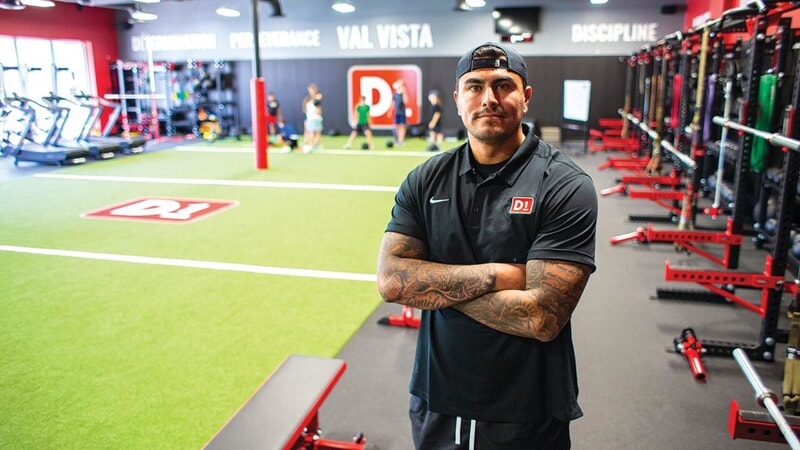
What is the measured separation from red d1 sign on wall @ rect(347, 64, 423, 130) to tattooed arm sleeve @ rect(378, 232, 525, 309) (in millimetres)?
14453

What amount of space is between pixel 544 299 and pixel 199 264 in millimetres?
4399

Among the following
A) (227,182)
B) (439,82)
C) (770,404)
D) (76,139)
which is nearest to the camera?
(770,404)

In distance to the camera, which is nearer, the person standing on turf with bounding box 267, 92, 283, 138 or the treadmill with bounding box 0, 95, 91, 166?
the treadmill with bounding box 0, 95, 91, 166

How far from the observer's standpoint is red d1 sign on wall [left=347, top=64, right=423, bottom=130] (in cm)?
1605

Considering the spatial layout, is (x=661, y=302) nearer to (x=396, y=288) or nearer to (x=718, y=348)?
(x=718, y=348)

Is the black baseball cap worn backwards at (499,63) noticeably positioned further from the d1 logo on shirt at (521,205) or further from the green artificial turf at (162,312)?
the green artificial turf at (162,312)

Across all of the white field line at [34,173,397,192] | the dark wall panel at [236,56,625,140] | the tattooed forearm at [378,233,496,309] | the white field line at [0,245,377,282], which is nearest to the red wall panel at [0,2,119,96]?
the dark wall panel at [236,56,625,140]

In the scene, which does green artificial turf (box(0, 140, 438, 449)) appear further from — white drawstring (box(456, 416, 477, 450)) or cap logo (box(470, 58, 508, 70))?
cap logo (box(470, 58, 508, 70))

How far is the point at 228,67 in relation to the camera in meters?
16.8

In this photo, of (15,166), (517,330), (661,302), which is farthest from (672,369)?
(15,166)

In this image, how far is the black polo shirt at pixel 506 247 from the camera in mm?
1560

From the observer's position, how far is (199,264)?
5352 millimetres

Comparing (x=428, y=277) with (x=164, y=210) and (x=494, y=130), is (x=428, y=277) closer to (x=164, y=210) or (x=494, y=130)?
(x=494, y=130)

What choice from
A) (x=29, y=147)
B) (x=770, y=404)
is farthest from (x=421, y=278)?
(x=29, y=147)
